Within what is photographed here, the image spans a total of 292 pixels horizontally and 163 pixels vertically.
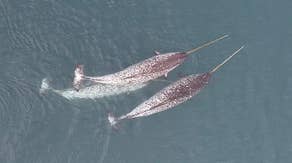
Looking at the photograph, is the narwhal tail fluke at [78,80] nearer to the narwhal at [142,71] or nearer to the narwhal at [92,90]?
the narwhal at [142,71]

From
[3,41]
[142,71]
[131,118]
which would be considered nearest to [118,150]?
[131,118]

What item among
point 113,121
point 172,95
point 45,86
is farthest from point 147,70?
point 45,86

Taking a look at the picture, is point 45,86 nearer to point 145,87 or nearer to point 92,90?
point 92,90

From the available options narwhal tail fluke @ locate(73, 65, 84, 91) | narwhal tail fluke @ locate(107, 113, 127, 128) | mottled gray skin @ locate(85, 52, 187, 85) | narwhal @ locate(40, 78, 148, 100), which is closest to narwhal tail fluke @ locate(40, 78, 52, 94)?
narwhal @ locate(40, 78, 148, 100)

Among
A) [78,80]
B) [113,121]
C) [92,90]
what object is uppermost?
[78,80]

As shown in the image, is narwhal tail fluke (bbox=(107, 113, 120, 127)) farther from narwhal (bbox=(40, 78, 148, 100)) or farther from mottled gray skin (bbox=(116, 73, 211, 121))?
narwhal (bbox=(40, 78, 148, 100))

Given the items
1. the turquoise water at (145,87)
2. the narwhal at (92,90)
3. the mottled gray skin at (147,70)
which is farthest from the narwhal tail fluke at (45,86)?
the mottled gray skin at (147,70)

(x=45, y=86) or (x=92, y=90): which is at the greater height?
(x=45, y=86)

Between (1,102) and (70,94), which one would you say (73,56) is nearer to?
(70,94)
